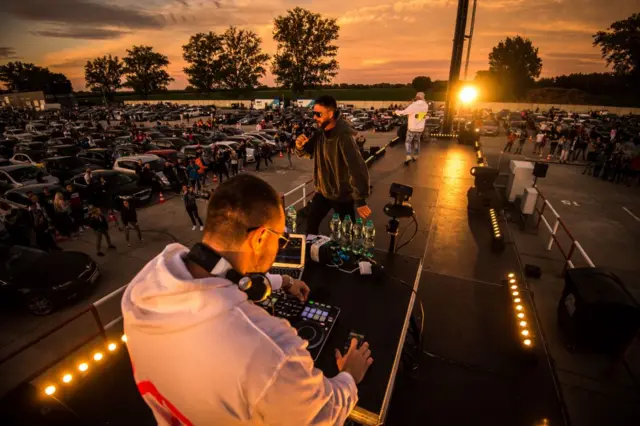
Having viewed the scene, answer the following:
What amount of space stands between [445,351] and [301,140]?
3.91 meters

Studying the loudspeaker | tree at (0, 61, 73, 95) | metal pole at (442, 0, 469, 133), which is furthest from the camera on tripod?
tree at (0, 61, 73, 95)

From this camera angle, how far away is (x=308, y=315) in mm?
2586

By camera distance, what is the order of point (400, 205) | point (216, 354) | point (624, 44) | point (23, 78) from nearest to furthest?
point (216, 354)
point (400, 205)
point (624, 44)
point (23, 78)

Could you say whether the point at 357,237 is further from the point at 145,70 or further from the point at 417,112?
the point at 145,70

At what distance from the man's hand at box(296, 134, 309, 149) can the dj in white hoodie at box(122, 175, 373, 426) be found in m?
3.77

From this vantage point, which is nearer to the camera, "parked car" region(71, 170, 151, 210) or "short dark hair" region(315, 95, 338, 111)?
A: "short dark hair" region(315, 95, 338, 111)

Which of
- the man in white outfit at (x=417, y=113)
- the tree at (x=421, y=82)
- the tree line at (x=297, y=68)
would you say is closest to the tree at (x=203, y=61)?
the tree line at (x=297, y=68)

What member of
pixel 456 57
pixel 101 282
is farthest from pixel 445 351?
pixel 456 57

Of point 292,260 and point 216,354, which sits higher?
point 216,354

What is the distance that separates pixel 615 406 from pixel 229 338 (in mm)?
5821

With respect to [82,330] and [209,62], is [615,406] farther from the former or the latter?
[209,62]

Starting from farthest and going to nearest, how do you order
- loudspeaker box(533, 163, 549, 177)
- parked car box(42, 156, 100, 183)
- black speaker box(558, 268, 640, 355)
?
1. parked car box(42, 156, 100, 183)
2. loudspeaker box(533, 163, 549, 177)
3. black speaker box(558, 268, 640, 355)

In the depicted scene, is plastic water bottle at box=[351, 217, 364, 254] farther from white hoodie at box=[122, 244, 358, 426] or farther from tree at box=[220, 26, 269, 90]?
tree at box=[220, 26, 269, 90]

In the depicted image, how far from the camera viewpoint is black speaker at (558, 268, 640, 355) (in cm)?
464
